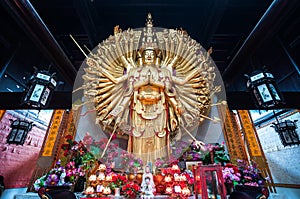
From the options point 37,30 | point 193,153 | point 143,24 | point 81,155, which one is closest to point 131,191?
point 81,155

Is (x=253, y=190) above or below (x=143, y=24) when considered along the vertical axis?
below

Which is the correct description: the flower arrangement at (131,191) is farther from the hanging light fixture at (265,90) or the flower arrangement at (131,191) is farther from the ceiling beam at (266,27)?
the ceiling beam at (266,27)

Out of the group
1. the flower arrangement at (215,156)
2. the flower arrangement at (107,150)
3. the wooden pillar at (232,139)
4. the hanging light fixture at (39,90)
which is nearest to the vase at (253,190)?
the flower arrangement at (215,156)

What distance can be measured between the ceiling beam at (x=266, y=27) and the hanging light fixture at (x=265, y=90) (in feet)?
1.83

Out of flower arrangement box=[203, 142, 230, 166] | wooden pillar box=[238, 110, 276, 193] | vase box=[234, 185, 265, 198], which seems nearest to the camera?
vase box=[234, 185, 265, 198]

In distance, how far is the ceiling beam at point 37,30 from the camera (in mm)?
2111

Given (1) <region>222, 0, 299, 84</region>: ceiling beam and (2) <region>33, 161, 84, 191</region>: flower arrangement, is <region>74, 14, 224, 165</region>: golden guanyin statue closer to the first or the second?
(1) <region>222, 0, 299, 84</region>: ceiling beam

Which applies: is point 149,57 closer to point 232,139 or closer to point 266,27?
point 266,27

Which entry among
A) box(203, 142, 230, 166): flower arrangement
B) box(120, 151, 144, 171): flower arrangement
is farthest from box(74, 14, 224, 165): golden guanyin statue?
box(203, 142, 230, 166): flower arrangement

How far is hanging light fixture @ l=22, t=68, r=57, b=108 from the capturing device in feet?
7.32

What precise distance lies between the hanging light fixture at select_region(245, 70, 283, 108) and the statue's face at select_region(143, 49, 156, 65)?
1.56 m

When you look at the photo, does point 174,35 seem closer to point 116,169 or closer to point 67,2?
point 67,2

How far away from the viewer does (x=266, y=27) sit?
7.95 ft

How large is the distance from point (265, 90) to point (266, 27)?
951 mm
